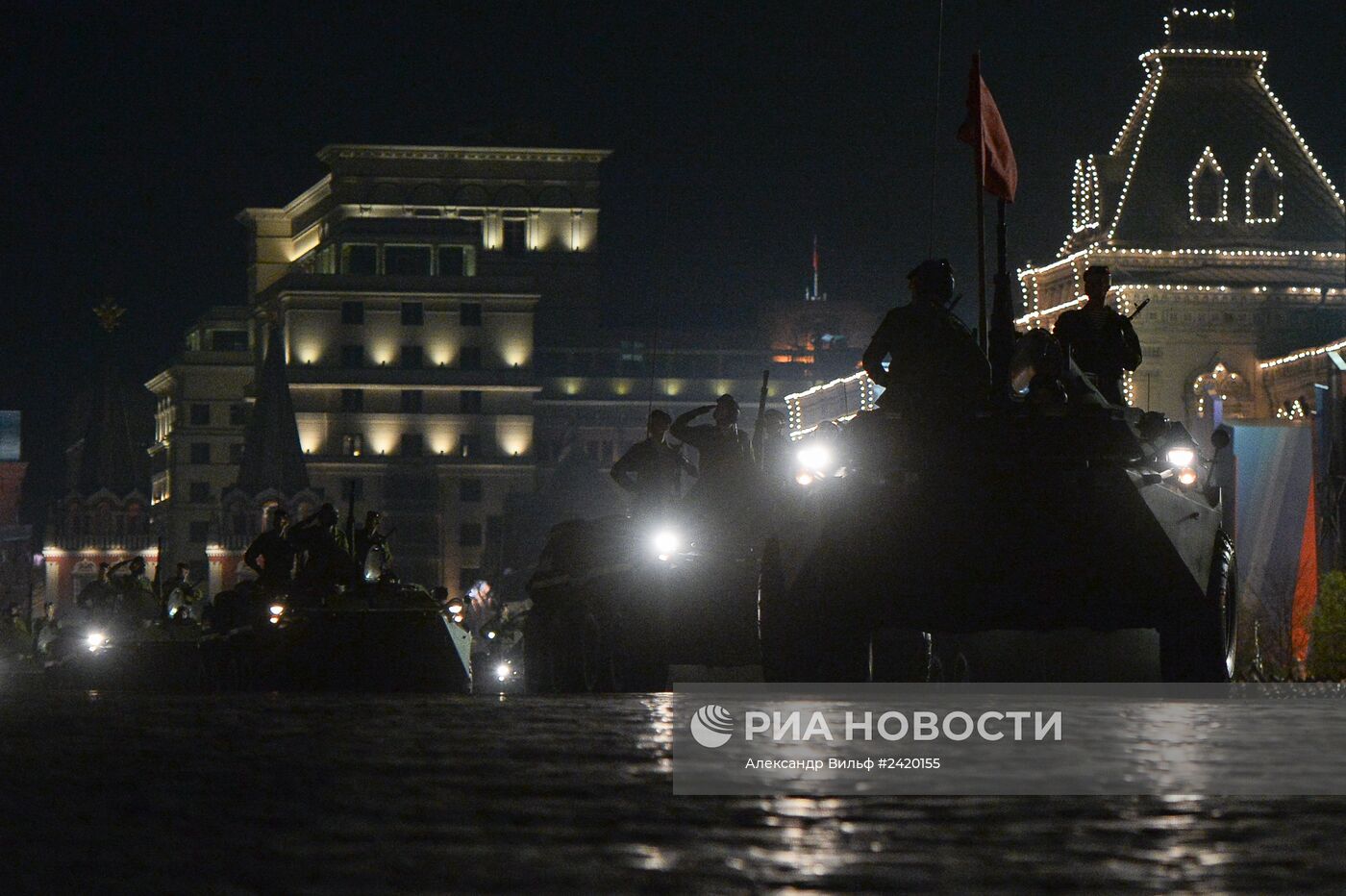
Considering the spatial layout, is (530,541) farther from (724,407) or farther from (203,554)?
(724,407)

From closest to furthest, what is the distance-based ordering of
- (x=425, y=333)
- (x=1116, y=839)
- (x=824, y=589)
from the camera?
(x=1116, y=839)
(x=824, y=589)
(x=425, y=333)

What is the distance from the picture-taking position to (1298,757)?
719 cm

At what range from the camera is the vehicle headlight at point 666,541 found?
19.4 metres

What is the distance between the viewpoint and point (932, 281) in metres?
14.4

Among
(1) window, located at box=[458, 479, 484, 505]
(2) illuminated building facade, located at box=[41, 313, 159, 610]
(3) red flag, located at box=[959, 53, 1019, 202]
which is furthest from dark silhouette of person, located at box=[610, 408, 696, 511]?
(2) illuminated building facade, located at box=[41, 313, 159, 610]

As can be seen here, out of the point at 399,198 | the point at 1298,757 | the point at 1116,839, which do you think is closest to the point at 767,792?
the point at 1116,839

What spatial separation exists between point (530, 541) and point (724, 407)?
129 meters

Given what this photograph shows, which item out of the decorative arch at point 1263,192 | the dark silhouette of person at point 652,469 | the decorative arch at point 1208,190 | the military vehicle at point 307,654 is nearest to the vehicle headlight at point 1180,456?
the dark silhouette of person at point 652,469

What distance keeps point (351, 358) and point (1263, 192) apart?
260ft

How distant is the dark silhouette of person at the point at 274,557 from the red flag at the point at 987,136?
11771mm

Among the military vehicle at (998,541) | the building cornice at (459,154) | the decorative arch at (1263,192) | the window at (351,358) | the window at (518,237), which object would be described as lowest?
the military vehicle at (998,541)

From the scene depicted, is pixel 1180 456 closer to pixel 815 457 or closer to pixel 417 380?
pixel 815 457

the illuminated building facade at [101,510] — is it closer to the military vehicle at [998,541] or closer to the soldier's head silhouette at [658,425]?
the soldier's head silhouette at [658,425]

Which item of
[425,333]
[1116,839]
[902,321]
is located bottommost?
[1116,839]
